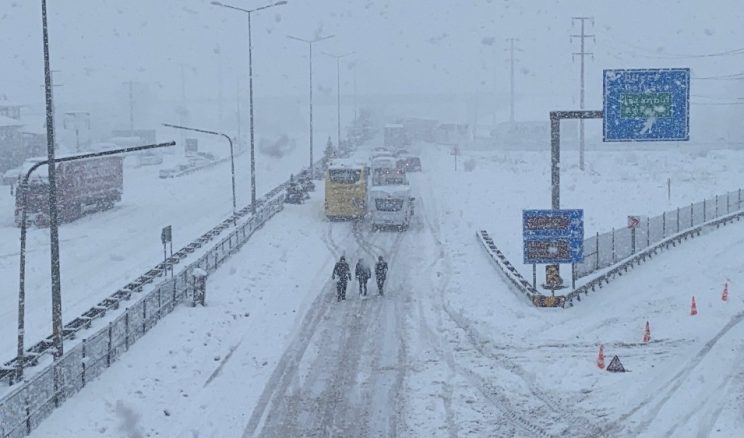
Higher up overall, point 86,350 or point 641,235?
point 641,235

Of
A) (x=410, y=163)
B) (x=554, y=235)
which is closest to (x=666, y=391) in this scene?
(x=554, y=235)

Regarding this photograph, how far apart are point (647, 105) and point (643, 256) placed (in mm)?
8100

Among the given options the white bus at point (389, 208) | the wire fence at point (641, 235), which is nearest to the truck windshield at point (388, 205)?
the white bus at point (389, 208)

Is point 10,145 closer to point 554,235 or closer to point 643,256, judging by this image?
point 643,256

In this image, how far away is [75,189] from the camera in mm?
46250

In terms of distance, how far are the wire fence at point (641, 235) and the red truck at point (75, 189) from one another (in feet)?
78.2

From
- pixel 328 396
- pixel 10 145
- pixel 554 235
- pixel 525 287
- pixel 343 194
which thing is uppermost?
pixel 10 145

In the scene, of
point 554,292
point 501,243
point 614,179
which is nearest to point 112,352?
point 554,292

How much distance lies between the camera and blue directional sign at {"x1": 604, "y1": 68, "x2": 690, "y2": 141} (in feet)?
81.1

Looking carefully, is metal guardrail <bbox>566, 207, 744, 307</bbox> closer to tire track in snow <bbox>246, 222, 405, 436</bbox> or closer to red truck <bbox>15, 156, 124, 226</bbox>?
tire track in snow <bbox>246, 222, 405, 436</bbox>

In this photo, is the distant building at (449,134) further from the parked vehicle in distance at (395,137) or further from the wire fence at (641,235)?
the wire fence at (641,235)

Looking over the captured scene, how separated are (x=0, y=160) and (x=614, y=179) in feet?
169

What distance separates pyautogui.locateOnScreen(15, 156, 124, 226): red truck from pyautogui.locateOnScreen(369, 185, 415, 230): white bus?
14.5m

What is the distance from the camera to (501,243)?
37469mm
